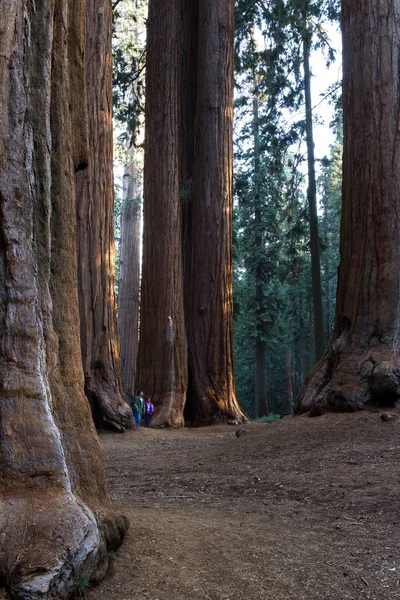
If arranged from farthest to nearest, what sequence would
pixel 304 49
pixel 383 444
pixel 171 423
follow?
1. pixel 304 49
2. pixel 171 423
3. pixel 383 444

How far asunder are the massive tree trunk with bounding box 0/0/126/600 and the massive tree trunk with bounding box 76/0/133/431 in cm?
742

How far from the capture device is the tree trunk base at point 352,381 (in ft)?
22.7

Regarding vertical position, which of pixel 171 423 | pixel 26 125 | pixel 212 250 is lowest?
pixel 171 423

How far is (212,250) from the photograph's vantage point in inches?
589

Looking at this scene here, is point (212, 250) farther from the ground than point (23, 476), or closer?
farther from the ground

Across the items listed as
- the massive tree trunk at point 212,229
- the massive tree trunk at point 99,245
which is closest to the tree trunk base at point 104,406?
the massive tree trunk at point 99,245

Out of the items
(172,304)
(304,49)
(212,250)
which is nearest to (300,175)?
(304,49)

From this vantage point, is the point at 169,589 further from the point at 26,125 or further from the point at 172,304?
the point at 172,304

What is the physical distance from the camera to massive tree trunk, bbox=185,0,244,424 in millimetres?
14562

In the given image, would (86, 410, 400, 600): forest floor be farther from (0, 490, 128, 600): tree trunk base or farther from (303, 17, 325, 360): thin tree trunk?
(303, 17, 325, 360): thin tree trunk

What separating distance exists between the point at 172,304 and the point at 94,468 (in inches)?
427

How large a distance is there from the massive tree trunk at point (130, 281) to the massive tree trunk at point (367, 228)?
14964mm

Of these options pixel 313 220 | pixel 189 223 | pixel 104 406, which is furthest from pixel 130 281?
pixel 104 406

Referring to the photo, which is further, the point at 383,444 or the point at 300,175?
the point at 300,175
